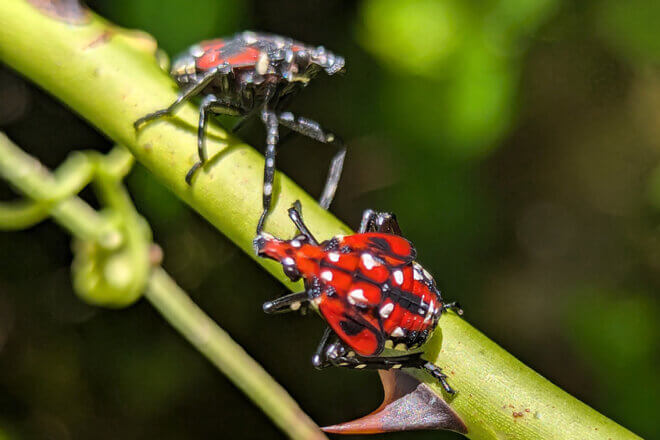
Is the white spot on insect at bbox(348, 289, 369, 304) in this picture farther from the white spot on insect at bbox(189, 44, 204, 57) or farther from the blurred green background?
the blurred green background

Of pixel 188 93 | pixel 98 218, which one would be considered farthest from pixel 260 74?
pixel 98 218

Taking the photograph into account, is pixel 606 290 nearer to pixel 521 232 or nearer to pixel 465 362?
pixel 521 232

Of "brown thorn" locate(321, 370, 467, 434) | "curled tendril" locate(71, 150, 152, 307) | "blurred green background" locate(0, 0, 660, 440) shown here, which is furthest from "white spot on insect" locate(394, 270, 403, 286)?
"blurred green background" locate(0, 0, 660, 440)

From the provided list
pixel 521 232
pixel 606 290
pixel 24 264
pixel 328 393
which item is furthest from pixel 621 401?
pixel 24 264

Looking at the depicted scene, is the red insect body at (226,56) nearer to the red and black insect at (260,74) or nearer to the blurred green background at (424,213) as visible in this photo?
the red and black insect at (260,74)

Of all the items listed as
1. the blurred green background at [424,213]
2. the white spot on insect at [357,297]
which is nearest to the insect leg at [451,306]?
the white spot on insect at [357,297]
